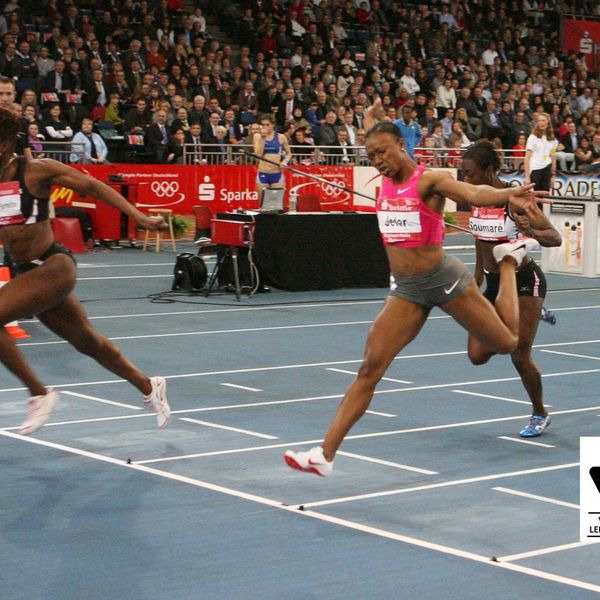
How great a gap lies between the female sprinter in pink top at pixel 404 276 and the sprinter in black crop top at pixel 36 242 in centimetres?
141

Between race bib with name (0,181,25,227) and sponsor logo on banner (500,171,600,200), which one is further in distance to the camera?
sponsor logo on banner (500,171,600,200)

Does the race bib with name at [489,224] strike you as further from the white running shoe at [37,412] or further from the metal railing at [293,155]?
the metal railing at [293,155]

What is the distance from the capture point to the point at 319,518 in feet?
22.0

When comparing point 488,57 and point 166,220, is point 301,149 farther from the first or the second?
point 488,57

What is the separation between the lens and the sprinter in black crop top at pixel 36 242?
24.5ft

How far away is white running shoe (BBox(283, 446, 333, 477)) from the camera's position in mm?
6863

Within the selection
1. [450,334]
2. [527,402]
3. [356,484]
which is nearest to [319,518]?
[356,484]

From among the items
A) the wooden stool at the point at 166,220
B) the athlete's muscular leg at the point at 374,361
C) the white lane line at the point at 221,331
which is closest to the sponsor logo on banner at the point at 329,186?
the wooden stool at the point at 166,220

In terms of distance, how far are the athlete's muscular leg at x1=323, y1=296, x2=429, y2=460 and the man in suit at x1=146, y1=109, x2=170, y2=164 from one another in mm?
18236

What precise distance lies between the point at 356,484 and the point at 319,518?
0.81 metres

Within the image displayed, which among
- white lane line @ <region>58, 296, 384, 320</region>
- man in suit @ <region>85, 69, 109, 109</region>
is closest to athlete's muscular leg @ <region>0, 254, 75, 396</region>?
white lane line @ <region>58, 296, 384, 320</region>

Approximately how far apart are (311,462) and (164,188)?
1800 cm

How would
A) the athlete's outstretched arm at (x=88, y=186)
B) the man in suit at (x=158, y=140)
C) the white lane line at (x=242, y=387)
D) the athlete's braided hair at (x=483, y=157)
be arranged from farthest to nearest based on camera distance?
the man in suit at (x=158, y=140), the white lane line at (x=242, y=387), the athlete's braided hair at (x=483, y=157), the athlete's outstretched arm at (x=88, y=186)

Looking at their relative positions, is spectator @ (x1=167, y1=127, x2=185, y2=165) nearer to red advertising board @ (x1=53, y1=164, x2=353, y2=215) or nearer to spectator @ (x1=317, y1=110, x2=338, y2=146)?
red advertising board @ (x1=53, y1=164, x2=353, y2=215)
